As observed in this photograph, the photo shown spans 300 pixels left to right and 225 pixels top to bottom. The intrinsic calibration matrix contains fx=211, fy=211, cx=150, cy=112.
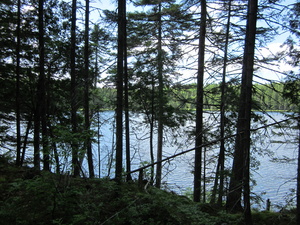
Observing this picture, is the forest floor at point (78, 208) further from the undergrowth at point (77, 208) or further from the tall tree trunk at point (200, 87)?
the tall tree trunk at point (200, 87)

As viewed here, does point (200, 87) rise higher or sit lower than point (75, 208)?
higher

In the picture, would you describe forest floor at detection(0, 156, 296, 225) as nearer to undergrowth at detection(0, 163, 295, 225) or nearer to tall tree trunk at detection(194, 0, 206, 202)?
undergrowth at detection(0, 163, 295, 225)

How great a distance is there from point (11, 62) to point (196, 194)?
10.4 m

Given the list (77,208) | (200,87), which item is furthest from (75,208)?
(200,87)

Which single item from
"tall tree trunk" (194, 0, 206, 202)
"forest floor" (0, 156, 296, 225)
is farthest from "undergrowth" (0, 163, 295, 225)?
"tall tree trunk" (194, 0, 206, 202)

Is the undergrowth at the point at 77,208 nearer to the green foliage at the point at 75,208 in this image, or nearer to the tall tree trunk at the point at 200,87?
the green foliage at the point at 75,208

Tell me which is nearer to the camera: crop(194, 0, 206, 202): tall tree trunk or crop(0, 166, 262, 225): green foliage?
crop(0, 166, 262, 225): green foliage

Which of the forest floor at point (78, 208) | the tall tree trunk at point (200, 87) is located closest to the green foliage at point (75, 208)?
the forest floor at point (78, 208)

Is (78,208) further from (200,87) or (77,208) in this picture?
(200,87)

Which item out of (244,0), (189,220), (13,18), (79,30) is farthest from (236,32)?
(13,18)

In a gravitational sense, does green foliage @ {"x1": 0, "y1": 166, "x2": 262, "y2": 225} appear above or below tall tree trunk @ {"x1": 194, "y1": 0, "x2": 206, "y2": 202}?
below

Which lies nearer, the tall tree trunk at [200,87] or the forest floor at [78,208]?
the forest floor at [78,208]

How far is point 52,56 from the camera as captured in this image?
1061 centimetres

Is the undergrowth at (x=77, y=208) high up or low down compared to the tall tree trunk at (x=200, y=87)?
down
